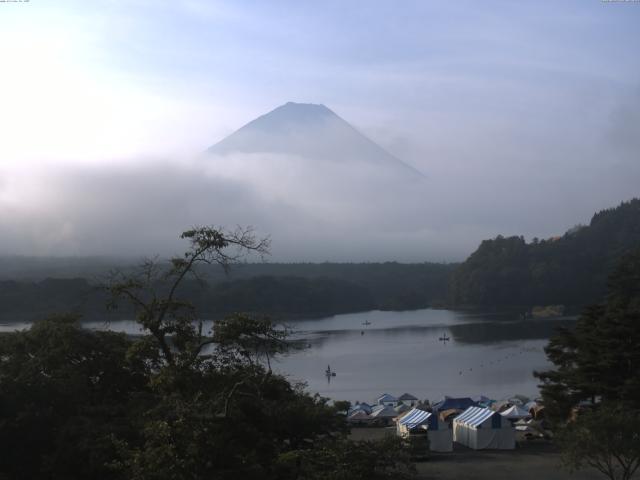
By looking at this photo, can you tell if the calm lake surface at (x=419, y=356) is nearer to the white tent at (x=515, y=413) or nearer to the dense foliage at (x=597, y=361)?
the white tent at (x=515, y=413)

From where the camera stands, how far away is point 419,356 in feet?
96.1

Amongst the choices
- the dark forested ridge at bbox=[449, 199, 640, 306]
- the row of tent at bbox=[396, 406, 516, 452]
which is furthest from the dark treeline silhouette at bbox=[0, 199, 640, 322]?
the row of tent at bbox=[396, 406, 516, 452]

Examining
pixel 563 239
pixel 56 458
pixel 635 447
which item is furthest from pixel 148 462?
pixel 563 239

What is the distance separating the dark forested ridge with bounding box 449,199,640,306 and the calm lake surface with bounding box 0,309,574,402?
791 cm

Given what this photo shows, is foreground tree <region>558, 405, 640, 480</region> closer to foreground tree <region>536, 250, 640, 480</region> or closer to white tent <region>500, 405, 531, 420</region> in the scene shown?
foreground tree <region>536, 250, 640, 480</region>

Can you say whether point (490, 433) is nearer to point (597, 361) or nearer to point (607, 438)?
point (597, 361)

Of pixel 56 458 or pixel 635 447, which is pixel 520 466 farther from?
pixel 56 458

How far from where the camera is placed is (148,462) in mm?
3719

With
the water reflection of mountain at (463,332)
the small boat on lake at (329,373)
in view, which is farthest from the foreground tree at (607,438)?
the water reflection of mountain at (463,332)

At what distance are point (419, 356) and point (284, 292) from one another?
66.4 ft

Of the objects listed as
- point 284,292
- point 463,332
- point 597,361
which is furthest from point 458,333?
point 597,361

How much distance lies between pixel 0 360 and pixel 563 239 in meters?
58.3

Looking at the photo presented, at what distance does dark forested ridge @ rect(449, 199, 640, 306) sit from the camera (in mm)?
53184

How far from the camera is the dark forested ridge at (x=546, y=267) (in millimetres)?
53184
